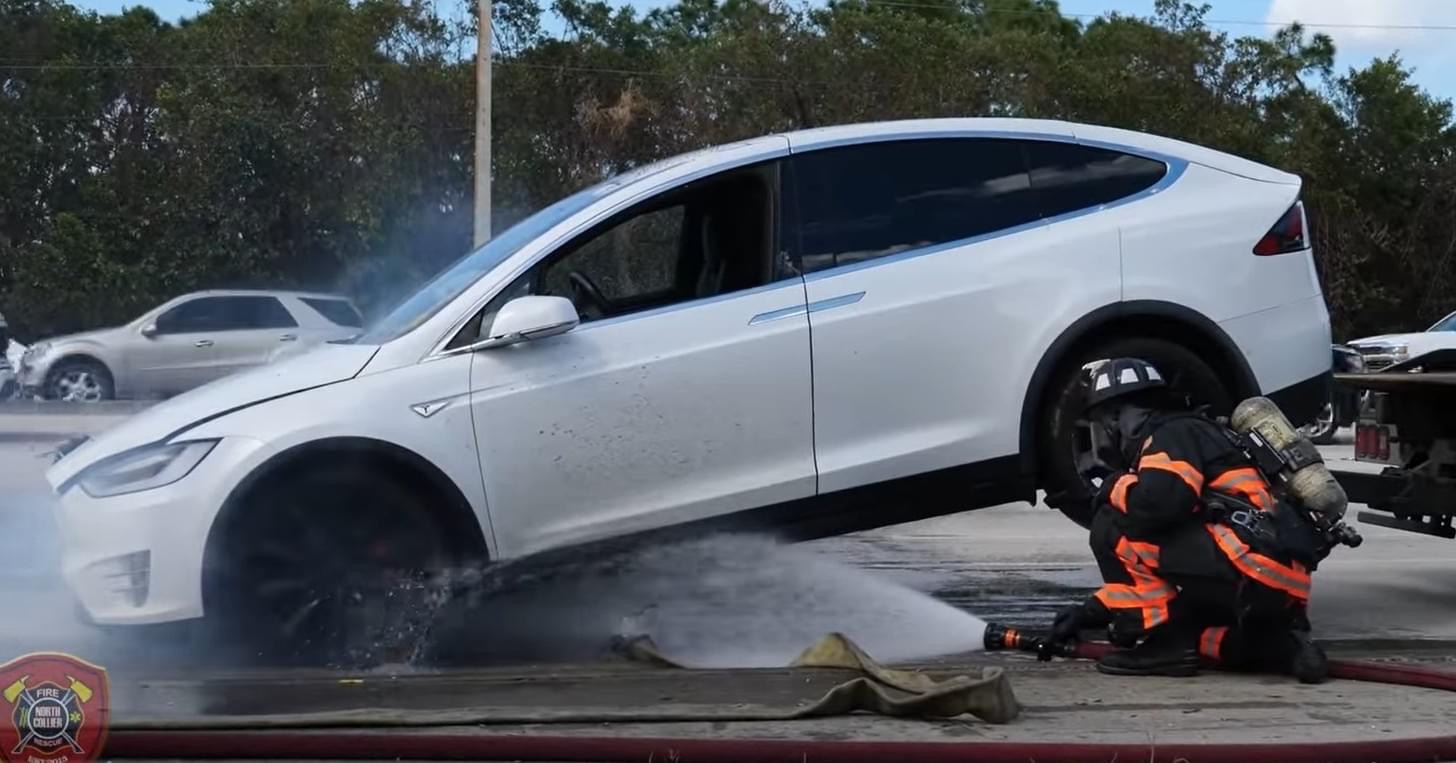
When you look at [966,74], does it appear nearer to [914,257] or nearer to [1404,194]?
[1404,194]

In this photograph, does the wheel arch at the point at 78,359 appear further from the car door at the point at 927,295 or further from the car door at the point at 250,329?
the car door at the point at 927,295

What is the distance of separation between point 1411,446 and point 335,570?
193 inches

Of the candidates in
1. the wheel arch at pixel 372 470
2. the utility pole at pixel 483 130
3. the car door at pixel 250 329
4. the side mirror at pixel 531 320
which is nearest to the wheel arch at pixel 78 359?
the car door at pixel 250 329

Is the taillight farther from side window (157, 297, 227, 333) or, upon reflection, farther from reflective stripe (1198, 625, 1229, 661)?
side window (157, 297, 227, 333)

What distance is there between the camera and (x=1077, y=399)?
6.01 m

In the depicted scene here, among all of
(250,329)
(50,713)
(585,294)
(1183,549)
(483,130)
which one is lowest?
(50,713)

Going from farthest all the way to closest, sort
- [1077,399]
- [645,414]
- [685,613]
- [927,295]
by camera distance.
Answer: [685,613] → [1077,399] → [927,295] → [645,414]

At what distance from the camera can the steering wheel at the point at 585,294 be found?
19.8 feet

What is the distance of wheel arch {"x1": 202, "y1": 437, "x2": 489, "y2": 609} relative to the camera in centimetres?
530

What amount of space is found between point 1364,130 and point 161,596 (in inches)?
1267

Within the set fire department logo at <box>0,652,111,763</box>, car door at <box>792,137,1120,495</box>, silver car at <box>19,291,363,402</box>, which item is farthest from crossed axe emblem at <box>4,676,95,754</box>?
silver car at <box>19,291,363,402</box>

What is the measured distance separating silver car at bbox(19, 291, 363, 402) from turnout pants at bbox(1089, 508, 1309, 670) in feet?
48.8

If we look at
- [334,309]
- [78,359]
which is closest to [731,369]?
[334,309]

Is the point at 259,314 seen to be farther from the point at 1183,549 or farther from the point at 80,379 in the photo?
the point at 1183,549
